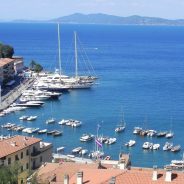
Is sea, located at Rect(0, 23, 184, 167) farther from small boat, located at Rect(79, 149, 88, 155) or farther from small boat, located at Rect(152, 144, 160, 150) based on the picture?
small boat, located at Rect(79, 149, 88, 155)

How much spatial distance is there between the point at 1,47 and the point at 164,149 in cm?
5848

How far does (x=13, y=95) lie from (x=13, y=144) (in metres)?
41.5

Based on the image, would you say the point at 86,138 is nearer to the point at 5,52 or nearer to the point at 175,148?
the point at 175,148

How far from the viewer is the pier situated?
7021cm

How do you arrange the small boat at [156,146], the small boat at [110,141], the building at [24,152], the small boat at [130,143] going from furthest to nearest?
1. the small boat at [110,141]
2. the small boat at [130,143]
3. the small boat at [156,146]
4. the building at [24,152]

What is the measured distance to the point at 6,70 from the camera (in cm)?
8800

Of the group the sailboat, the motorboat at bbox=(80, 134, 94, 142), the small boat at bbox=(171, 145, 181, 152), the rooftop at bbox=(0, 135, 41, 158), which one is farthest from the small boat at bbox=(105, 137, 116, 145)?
the rooftop at bbox=(0, 135, 41, 158)

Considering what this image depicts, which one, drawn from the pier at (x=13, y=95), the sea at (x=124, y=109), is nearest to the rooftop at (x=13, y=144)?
the sea at (x=124, y=109)

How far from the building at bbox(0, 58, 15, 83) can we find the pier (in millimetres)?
3007

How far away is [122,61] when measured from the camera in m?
142

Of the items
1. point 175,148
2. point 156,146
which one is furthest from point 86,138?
point 175,148

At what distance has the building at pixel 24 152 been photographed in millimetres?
33969

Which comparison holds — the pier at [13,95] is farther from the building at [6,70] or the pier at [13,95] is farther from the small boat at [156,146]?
the small boat at [156,146]

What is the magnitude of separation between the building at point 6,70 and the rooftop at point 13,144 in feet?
157
